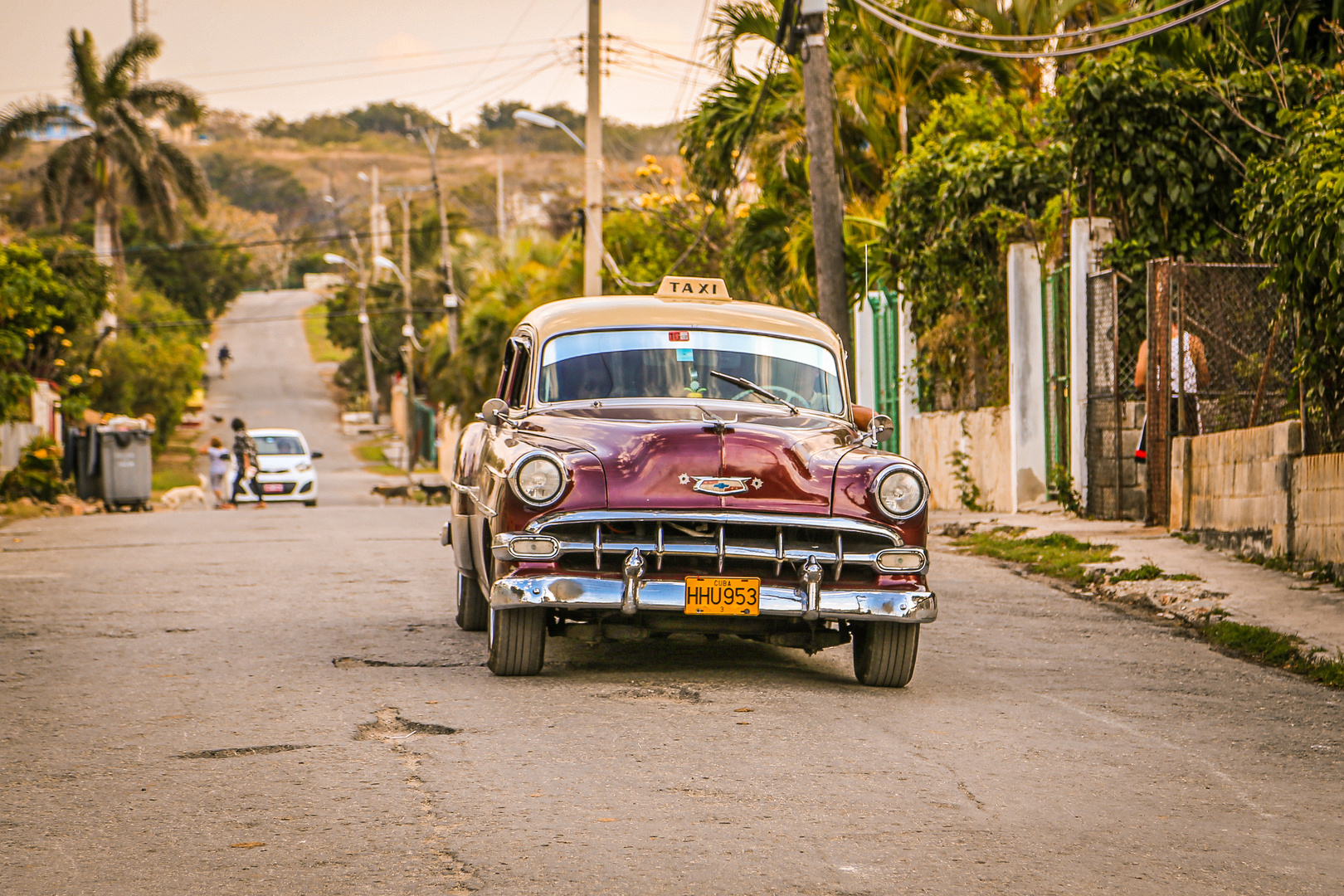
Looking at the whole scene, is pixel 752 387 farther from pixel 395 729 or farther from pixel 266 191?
pixel 266 191

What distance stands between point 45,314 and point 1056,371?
20792mm

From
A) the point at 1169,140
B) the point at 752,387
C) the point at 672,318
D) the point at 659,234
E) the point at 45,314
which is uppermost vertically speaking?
the point at 659,234

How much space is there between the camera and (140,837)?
4645 millimetres

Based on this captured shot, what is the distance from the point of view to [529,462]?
7.00 meters

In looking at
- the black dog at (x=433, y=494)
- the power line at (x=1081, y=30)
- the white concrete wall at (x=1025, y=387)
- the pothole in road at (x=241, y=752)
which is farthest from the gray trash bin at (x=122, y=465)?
the pothole in road at (x=241, y=752)

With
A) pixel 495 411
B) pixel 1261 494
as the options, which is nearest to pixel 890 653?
pixel 495 411

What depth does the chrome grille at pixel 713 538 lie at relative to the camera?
22.6 ft

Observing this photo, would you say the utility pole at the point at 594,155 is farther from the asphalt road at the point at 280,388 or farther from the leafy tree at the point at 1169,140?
the leafy tree at the point at 1169,140

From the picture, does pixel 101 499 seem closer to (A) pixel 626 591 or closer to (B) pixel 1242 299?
(B) pixel 1242 299

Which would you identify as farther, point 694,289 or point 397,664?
point 694,289

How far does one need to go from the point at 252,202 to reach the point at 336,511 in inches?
5694

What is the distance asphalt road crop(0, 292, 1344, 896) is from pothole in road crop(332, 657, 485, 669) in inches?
1.1

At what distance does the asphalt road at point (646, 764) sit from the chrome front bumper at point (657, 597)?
0.40 m

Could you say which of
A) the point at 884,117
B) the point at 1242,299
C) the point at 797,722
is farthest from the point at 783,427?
the point at 884,117
